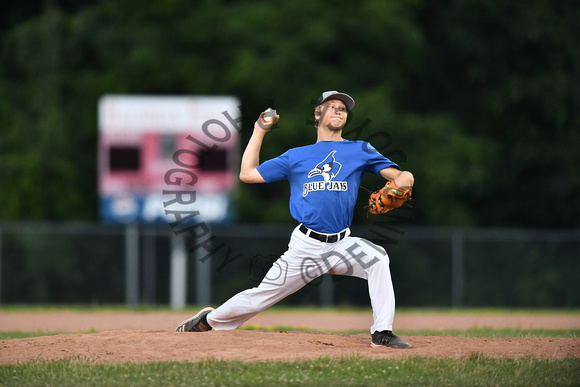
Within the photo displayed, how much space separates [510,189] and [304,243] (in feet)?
59.3

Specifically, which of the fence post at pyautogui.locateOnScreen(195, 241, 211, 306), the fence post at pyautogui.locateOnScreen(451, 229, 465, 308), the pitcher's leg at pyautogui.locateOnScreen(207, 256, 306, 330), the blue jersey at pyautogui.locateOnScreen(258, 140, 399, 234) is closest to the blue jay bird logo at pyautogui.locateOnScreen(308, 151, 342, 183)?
the blue jersey at pyautogui.locateOnScreen(258, 140, 399, 234)

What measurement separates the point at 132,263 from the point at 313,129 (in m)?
5.51

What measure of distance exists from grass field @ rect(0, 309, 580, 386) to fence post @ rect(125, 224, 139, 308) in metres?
12.5

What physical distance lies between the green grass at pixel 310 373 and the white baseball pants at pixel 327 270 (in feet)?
2.28

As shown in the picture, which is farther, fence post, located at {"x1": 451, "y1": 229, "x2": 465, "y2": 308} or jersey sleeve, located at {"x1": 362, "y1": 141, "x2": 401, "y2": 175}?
fence post, located at {"x1": 451, "y1": 229, "x2": 465, "y2": 308}

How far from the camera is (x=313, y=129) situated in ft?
→ 68.1

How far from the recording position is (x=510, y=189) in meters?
23.9

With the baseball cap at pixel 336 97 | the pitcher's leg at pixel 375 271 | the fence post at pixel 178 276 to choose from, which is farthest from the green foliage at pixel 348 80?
the pitcher's leg at pixel 375 271

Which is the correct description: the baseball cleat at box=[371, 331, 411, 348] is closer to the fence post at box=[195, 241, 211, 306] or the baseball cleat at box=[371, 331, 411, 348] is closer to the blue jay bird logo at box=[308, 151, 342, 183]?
the blue jay bird logo at box=[308, 151, 342, 183]

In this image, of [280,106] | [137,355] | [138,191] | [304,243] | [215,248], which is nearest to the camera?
[137,355]

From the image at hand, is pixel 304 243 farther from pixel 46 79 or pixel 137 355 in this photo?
pixel 46 79

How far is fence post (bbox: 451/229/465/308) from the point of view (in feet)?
63.6

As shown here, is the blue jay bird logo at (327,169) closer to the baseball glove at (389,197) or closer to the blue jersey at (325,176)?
the blue jersey at (325,176)

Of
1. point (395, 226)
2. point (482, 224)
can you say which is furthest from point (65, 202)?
point (482, 224)
